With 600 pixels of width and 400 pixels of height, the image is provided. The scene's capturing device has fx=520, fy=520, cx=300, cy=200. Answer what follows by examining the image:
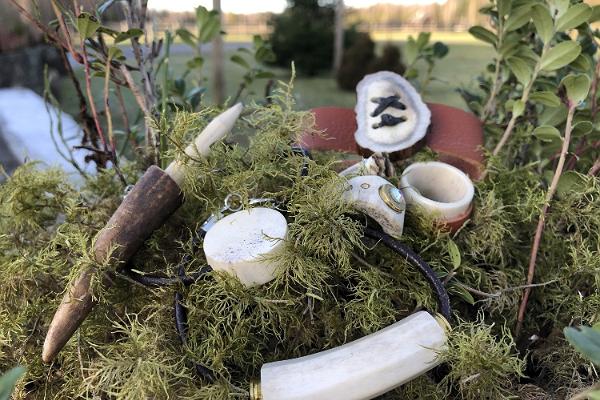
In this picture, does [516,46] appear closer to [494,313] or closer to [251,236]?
[494,313]

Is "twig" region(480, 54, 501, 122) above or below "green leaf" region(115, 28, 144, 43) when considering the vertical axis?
below

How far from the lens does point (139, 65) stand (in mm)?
691

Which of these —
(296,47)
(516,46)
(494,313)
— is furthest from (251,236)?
(296,47)

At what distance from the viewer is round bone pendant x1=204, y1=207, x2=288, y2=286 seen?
46 cm

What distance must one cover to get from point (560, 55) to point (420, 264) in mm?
331

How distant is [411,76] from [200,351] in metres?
0.63

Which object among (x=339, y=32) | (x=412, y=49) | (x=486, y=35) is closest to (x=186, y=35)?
(x=412, y=49)

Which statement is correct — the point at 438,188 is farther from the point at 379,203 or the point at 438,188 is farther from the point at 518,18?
the point at 518,18

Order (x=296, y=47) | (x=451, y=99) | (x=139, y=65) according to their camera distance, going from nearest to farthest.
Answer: (x=139, y=65)
(x=451, y=99)
(x=296, y=47)

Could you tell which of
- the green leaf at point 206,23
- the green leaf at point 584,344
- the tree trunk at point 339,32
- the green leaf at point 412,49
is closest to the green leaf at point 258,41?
the green leaf at point 206,23

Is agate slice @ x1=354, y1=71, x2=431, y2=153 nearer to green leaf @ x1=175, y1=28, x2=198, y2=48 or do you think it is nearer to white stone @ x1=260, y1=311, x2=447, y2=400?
white stone @ x1=260, y1=311, x2=447, y2=400

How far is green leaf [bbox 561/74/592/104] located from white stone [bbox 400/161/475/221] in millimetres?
155

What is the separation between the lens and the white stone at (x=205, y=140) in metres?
0.54

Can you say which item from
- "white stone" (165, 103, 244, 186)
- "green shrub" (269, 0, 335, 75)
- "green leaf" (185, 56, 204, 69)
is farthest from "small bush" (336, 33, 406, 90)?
"white stone" (165, 103, 244, 186)
